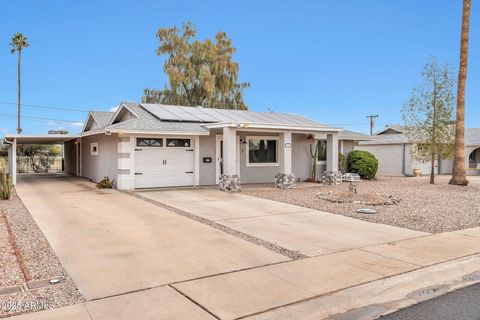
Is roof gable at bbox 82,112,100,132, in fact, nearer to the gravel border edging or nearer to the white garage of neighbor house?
the white garage of neighbor house

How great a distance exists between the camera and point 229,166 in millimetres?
15094

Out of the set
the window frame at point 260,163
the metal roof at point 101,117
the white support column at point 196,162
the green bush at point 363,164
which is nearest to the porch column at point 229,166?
the white support column at point 196,162

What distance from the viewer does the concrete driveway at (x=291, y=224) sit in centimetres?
705

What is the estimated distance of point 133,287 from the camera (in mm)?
4668

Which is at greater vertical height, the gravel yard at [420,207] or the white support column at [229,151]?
the white support column at [229,151]

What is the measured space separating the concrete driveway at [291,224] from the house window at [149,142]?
3265 mm

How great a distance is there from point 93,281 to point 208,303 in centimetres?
164

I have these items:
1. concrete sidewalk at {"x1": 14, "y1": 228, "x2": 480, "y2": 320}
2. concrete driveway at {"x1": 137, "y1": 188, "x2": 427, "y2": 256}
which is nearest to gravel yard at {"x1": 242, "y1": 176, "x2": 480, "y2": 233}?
concrete driveway at {"x1": 137, "y1": 188, "x2": 427, "y2": 256}

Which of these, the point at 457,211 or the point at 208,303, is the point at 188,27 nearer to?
the point at 457,211

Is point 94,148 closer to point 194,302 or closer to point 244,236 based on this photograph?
point 244,236


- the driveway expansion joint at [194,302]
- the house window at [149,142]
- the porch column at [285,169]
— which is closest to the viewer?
the driveway expansion joint at [194,302]

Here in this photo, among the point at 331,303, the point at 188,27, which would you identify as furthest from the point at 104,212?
the point at 188,27

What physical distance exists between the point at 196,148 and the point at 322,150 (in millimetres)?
7283

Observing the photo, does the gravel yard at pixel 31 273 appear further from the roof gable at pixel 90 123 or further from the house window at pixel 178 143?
the roof gable at pixel 90 123
